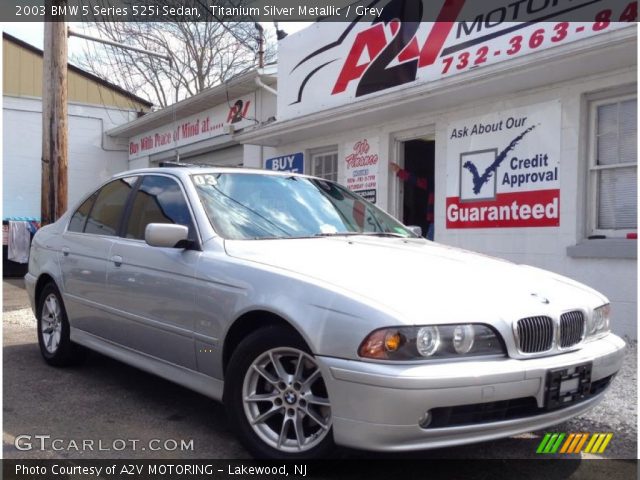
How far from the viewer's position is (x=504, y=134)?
748 cm

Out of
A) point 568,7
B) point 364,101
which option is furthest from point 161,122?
point 568,7

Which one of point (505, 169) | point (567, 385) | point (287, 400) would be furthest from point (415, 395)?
point (505, 169)

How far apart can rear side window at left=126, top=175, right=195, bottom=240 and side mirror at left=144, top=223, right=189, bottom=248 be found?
0.53ft

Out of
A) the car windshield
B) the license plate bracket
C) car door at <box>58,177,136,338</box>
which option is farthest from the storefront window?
the license plate bracket

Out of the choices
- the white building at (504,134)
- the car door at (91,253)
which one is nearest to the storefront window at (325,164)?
the white building at (504,134)

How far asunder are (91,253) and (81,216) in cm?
69

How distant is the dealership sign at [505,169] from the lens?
6.99 m

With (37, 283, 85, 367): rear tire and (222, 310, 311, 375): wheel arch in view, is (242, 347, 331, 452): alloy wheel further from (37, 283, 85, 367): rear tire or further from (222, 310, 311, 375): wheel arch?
(37, 283, 85, 367): rear tire

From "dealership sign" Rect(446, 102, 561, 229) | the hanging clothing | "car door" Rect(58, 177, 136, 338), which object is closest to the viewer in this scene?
"car door" Rect(58, 177, 136, 338)

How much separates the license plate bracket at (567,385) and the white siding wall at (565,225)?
3.47 m

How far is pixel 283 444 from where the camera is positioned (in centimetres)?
316

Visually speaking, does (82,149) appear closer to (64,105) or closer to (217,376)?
(64,105)

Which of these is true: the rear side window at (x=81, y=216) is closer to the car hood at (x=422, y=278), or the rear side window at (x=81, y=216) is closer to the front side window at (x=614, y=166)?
the car hood at (x=422, y=278)

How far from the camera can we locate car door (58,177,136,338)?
4.72 metres
